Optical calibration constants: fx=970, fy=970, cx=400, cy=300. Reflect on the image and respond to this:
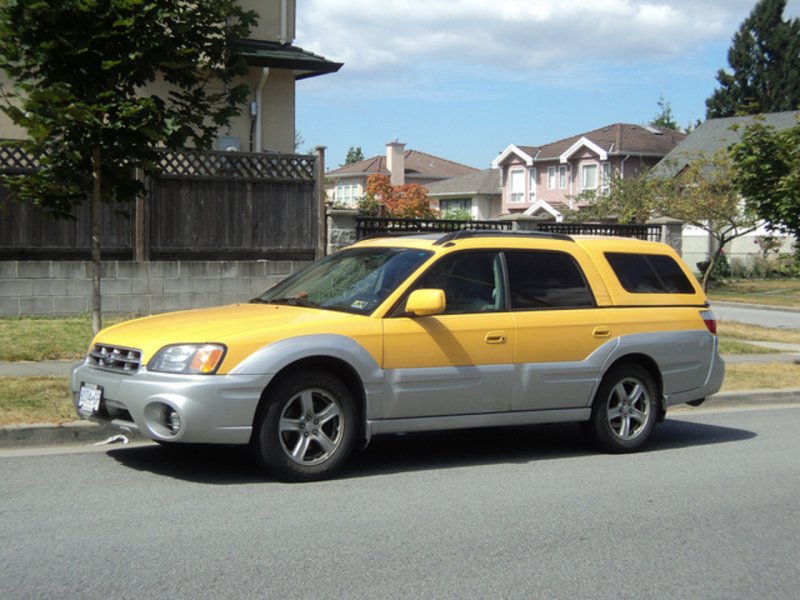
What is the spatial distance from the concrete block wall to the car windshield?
20.5 feet

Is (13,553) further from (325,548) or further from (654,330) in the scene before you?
(654,330)

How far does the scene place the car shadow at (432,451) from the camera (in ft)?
24.2

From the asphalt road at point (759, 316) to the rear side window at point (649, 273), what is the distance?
14989 millimetres

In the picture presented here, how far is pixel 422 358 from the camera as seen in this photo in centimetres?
741

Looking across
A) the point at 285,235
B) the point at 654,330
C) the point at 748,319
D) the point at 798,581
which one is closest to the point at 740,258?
the point at 748,319

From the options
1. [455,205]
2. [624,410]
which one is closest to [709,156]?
[455,205]

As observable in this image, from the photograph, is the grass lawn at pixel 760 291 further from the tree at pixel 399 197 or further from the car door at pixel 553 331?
the car door at pixel 553 331

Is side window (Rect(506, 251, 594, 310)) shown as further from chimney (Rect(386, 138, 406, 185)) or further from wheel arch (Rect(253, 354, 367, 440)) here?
chimney (Rect(386, 138, 406, 185))

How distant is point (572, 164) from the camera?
59.4 meters

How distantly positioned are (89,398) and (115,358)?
0.37 meters

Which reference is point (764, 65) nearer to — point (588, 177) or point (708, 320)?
point (588, 177)

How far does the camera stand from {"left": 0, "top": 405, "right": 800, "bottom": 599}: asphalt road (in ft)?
16.6

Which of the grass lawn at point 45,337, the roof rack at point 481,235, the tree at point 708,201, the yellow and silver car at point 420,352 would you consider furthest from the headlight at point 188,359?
the tree at point 708,201

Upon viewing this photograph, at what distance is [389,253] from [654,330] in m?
2.50
